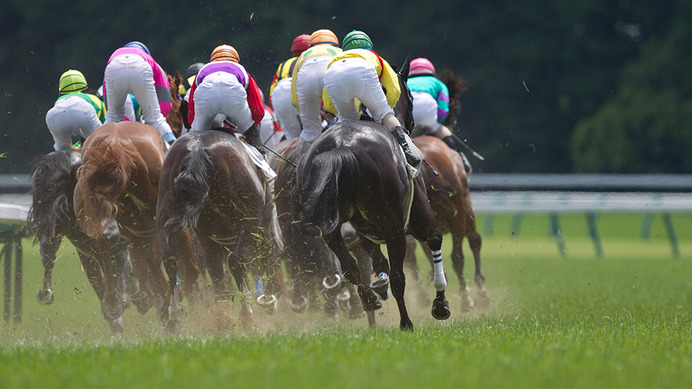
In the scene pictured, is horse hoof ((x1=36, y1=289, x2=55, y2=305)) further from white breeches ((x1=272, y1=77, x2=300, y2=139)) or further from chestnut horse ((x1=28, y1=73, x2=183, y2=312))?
white breeches ((x1=272, y1=77, x2=300, y2=139))

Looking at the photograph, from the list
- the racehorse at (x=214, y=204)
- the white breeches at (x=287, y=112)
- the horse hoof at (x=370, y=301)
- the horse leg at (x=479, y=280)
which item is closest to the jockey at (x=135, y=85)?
the racehorse at (x=214, y=204)

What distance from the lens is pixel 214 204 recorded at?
8305 mm

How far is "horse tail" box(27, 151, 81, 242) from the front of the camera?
29.2 feet

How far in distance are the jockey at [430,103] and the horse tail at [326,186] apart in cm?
376

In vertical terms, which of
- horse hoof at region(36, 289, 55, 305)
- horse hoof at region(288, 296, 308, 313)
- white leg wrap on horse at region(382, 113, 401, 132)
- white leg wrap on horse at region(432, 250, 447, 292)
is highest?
white leg wrap on horse at region(382, 113, 401, 132)

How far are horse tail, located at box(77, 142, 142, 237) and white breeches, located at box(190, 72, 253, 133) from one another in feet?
2.36

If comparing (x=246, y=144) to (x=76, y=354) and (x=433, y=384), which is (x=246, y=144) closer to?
(x=76, y=354)

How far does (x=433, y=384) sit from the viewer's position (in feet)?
16.1

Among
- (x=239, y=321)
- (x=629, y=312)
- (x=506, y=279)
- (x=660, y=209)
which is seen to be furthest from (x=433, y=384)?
(x=660, y=209)

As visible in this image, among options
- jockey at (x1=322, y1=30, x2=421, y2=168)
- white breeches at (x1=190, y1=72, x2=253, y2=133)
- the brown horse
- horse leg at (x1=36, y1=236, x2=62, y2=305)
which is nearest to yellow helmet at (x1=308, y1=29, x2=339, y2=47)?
the brown horse

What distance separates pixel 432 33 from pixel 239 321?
22093 millimetres

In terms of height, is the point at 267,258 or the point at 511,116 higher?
the point at 267,258

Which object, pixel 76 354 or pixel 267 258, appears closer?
pixel 76 354

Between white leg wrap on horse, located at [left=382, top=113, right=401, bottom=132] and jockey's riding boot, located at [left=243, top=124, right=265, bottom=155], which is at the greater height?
white leg wrap on horse, located at [left=382, top=113, right=401, bottom=132]
